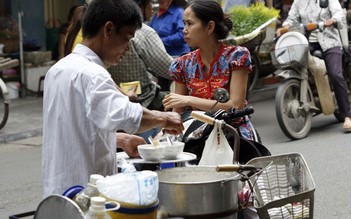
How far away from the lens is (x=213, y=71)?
16.0 feet

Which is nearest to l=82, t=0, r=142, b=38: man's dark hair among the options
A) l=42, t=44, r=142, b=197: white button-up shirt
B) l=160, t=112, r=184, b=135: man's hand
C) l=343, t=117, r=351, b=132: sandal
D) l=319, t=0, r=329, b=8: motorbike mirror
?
l=42, t=44, r=142, b=197: white button-up shirt

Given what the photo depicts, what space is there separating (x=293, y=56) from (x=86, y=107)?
6507 millimetres

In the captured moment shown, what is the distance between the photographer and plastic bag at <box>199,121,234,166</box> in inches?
151

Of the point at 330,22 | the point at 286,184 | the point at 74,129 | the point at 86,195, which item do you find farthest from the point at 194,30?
the point at 330,22

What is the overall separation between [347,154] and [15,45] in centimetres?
736

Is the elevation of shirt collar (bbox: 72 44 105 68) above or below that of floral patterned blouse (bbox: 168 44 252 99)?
above

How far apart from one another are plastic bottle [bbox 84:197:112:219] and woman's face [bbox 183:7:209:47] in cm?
225

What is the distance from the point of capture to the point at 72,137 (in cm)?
350

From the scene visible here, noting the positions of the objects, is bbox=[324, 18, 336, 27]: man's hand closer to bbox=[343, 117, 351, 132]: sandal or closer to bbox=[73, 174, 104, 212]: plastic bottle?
bbox=[343, 117, 351, 132]: sandal

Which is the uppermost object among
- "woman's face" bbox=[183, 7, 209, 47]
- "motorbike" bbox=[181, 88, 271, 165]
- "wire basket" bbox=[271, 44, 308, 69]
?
"woman's face" bbox=[183, 7, 209, 47]

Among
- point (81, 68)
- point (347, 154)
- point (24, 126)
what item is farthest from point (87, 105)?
point (24, 126)

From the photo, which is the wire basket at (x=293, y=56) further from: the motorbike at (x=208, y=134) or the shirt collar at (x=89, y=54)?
the shirt collar at (x=89, y=54)

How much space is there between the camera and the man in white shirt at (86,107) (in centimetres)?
340

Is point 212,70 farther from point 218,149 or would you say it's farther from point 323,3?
point 323,3
